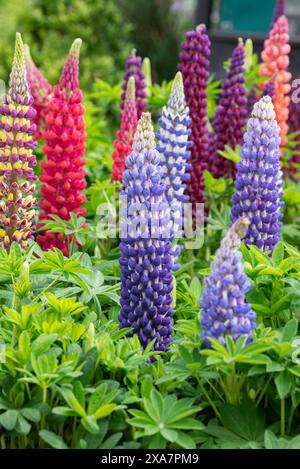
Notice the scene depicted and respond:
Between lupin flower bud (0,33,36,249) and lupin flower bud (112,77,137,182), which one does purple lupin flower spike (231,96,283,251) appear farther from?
lupin flower bud (0,33,36,249)

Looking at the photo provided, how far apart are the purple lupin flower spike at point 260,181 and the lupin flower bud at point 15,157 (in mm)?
740

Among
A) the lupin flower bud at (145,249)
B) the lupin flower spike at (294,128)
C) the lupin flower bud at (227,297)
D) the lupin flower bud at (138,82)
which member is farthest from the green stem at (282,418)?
the lupin flower spike at (294,128)

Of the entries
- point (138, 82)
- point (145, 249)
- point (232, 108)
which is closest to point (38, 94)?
point (138, 82)

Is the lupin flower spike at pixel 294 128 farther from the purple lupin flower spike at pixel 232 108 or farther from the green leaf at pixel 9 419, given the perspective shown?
the green leaf at pixel 9 419

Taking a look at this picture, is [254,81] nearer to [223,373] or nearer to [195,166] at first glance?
[195,166]

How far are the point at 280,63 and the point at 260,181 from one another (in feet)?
4.77

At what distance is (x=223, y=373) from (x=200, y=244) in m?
1.27

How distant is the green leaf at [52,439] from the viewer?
2.03 m

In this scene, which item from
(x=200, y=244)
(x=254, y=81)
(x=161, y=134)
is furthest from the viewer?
(x=254, y=81)

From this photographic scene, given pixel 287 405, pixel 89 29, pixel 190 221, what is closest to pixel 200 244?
pixel 190 221

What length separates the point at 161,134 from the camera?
2994 mm

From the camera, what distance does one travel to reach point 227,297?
6.82 feet

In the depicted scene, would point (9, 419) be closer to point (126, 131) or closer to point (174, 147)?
point (174, 147)
